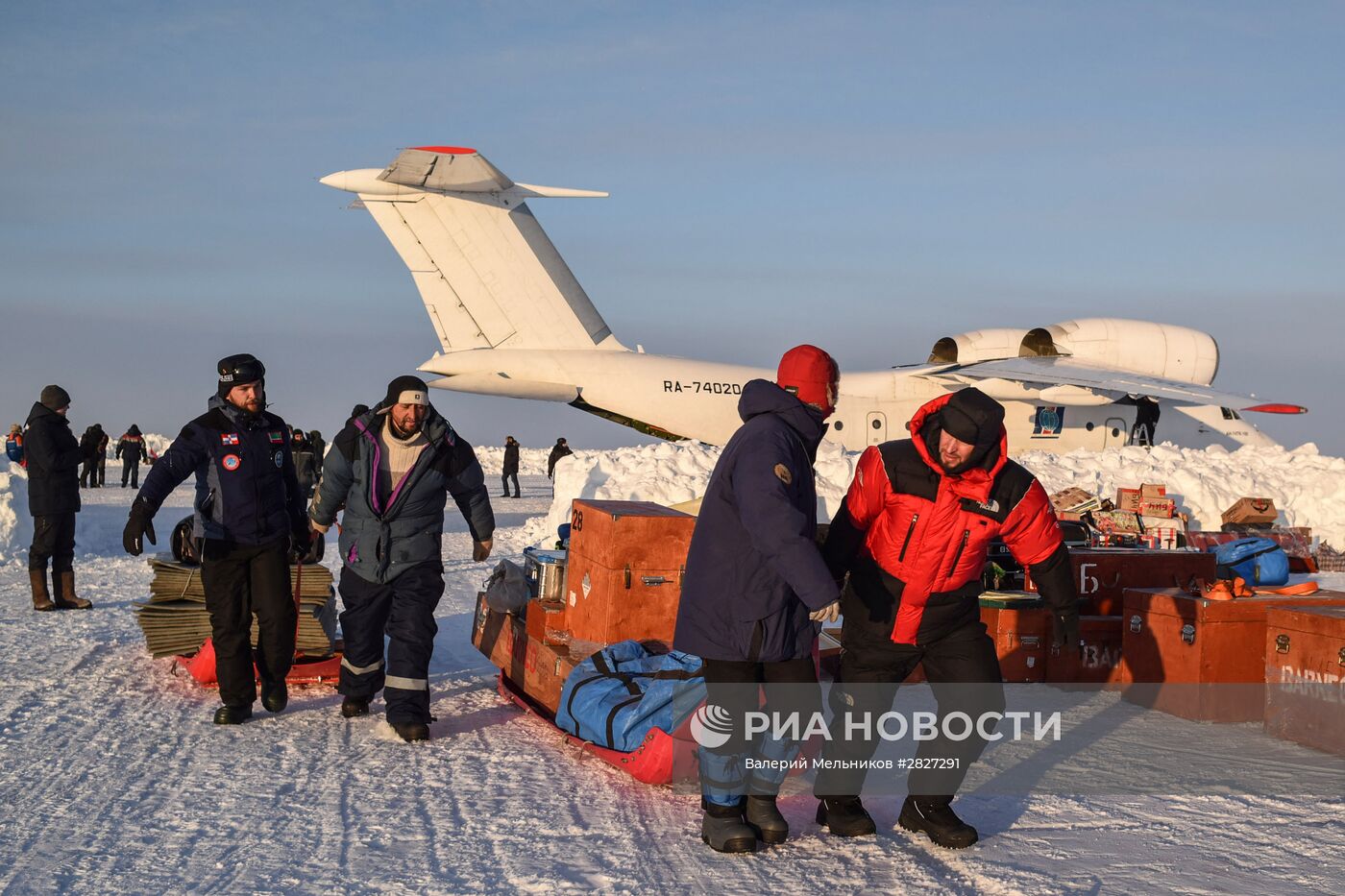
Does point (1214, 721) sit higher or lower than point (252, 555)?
lower

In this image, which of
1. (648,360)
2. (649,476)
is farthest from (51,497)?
(648,360)

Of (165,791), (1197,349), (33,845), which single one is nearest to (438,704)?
(165,791)

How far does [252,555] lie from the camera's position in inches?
249

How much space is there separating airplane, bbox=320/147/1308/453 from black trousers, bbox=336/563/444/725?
38.8 ft

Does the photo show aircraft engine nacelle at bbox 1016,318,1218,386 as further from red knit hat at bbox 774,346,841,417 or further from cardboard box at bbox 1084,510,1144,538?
red knit hat at bbox 774,346,841,417

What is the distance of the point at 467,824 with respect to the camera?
4.59m

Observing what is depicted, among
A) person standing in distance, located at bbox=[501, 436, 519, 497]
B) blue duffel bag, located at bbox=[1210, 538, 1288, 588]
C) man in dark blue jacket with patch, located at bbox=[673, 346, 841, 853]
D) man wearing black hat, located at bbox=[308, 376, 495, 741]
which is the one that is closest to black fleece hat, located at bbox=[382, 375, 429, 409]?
man wearing black hat, located at bbox=[308, 376, 495, 741]

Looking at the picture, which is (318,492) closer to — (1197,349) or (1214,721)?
(1214,721)

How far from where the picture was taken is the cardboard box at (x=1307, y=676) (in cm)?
589

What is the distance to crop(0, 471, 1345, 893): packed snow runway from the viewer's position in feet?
13.1

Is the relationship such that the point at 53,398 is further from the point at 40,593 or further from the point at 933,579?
the point at 933,579

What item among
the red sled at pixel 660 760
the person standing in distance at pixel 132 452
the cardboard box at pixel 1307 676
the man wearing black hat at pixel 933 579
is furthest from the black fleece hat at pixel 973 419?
the person standing in distance at pixel 132 452

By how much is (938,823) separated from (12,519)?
14.7 metres

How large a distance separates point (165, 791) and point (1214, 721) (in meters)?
5.62
